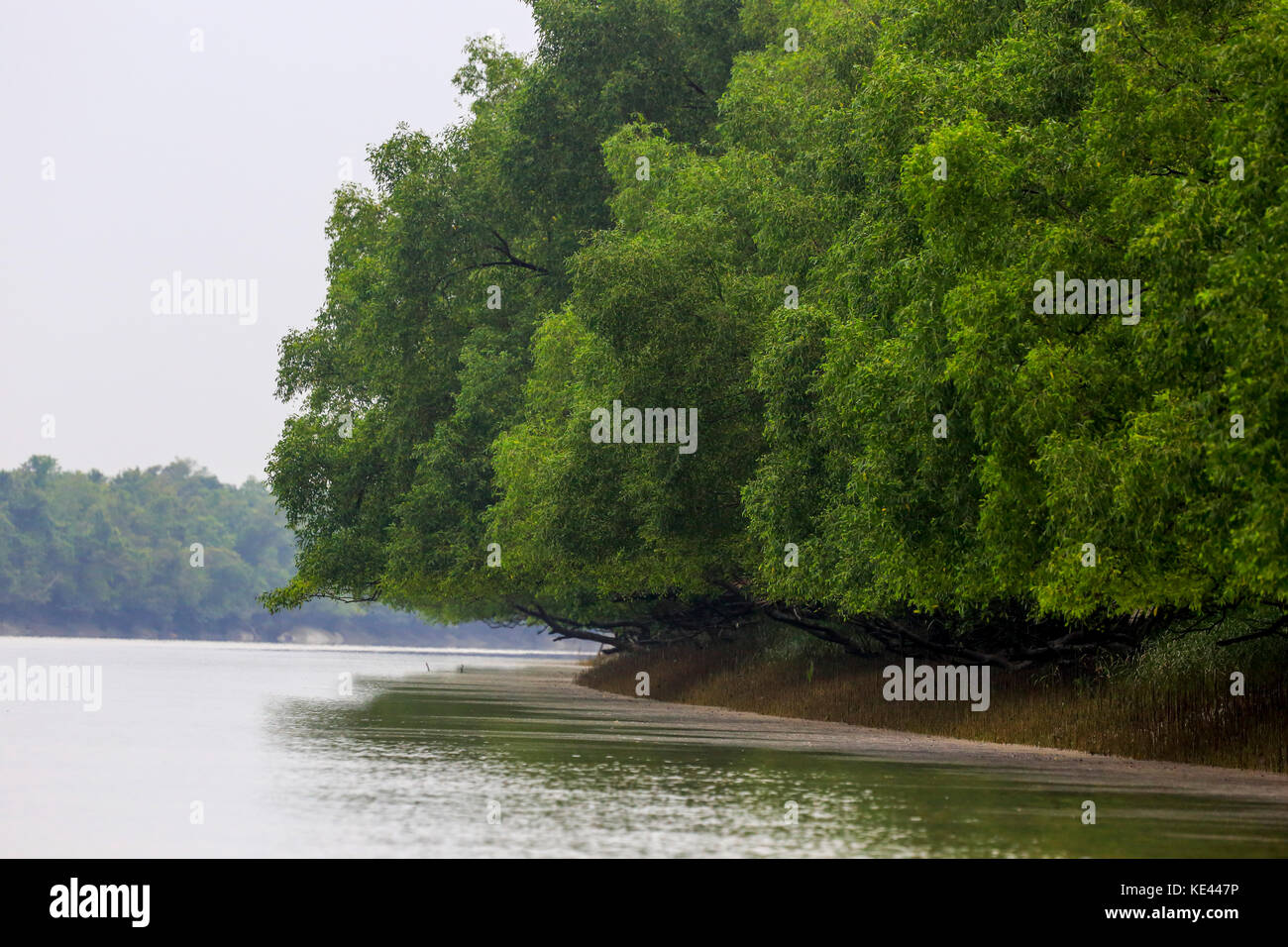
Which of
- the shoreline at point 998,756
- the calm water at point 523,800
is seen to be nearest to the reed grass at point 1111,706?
the shoreline at point 998,756

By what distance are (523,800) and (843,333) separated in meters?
17.7

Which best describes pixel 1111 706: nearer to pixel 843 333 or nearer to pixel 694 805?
pixel 843 333

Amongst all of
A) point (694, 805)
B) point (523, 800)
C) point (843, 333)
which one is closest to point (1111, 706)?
point (843, 333)

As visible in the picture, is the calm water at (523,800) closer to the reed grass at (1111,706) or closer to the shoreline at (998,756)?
the shoreline at (998,756)

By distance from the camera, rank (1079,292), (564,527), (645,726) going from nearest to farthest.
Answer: (1079,292) < (645,726) < (564,527)

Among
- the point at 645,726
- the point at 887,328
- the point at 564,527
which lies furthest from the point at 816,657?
Answer: the point at 887,328

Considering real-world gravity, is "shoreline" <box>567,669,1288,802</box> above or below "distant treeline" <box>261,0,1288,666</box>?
below

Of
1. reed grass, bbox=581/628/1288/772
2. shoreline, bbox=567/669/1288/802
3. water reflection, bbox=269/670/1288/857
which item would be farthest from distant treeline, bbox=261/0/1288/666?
water reflection, bbox=269/670/1288/857

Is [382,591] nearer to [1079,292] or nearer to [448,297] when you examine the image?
[448,297]

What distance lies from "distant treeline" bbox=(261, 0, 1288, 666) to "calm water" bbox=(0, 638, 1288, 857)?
4.58 meters

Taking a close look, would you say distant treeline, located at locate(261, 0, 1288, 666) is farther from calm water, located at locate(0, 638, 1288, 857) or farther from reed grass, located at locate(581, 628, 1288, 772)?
calm water, located at locate(0, 638, 1288, 857)

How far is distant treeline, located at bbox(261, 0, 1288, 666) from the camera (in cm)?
2481

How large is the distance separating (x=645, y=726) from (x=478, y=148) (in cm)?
3507
